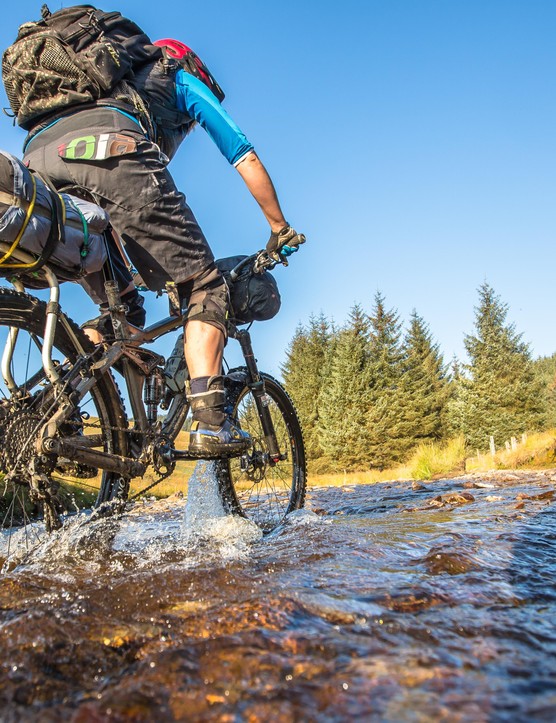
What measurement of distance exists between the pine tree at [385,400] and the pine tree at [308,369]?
4.91m

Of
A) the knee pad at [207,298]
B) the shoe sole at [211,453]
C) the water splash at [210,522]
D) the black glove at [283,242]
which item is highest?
the black glove at [283,242]

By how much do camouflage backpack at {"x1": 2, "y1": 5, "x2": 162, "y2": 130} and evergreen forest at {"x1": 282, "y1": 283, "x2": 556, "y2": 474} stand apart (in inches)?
1065

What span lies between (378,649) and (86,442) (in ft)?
5.82

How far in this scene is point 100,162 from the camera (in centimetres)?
242

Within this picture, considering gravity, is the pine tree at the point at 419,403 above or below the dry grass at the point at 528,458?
above

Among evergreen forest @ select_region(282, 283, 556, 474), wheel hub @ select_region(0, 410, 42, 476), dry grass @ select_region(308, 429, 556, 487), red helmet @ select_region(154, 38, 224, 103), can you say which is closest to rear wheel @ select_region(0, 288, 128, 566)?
wheel hub @ select_region(0, 410, 42, 476)

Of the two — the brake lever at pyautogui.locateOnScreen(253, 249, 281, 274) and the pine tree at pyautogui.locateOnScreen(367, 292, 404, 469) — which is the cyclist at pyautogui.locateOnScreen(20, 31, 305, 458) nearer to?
the brake lever at pyautogui.locateOnScreen(253, 249, 281, 274)

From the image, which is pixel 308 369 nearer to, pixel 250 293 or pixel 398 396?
pixel 398 396

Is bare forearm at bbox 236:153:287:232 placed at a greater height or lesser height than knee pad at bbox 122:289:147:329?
greater

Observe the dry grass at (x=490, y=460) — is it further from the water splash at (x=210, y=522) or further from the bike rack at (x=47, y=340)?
the bike rack at (x=47, y=340)

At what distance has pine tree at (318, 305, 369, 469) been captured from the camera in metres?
28.6

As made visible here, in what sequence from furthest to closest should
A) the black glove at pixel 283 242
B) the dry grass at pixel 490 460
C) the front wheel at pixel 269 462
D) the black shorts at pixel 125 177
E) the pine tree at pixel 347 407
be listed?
the pine tree at pixel 347 407
the dry grass at pixel 490 460
the front wheel at pixel 269 462
the black glove at pixel 283 242
the black shorts at pixel 125 177

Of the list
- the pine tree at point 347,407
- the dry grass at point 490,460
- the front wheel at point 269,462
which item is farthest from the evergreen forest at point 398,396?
the front wheel at point 269,462

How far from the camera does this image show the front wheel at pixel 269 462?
134 inches
